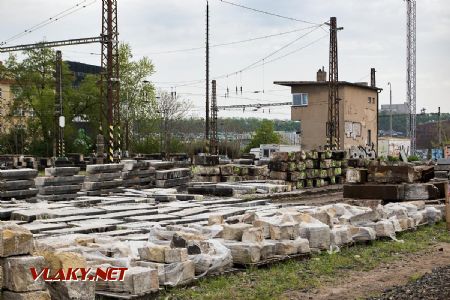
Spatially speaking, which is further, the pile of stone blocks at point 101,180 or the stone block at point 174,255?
the pile of stone blocks at point 101,180

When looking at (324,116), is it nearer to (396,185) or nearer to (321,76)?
(321,76)

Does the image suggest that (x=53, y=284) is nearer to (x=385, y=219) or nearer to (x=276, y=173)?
(x=385, y=219)

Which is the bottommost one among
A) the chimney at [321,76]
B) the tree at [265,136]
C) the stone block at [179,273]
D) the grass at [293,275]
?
the grass at [293,275]

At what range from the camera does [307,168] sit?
24141 millimetres

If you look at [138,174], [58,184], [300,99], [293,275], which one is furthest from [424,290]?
[300,99]

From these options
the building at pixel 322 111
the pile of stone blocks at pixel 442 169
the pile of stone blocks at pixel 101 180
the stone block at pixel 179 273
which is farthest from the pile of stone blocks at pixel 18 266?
the building at pixel 322 111

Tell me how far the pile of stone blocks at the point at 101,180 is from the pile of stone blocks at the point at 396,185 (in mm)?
6974

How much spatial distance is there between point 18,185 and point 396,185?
9.53m

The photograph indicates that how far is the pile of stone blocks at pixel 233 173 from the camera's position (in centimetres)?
2400

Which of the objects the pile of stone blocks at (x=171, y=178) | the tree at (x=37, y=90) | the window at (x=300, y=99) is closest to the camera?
the pile of stone blocks at (x=171, y=178)

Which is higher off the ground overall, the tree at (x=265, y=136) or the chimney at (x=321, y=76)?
the chimney at (x=321, y=76)

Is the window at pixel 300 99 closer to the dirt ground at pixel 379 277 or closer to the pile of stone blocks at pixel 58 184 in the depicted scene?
the pile of stone blocks at pixel 58 184

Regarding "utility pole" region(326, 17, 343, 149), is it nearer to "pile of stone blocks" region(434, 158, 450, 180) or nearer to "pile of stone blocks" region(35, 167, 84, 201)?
"pile of stone blocks" region(434, 158, 450, 180)

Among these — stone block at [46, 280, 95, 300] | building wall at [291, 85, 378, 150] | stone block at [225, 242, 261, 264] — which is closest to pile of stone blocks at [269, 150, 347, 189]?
stone block at [225, 242, 261, 264]
